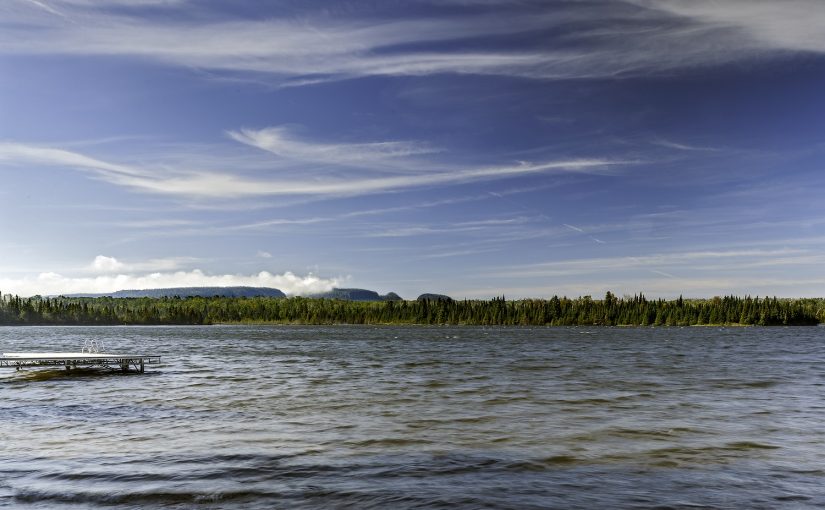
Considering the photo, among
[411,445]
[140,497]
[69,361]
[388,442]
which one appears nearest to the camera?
[140,497]

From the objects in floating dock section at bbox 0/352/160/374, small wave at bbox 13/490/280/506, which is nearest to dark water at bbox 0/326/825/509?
small wave at bbox 13/490/280/506

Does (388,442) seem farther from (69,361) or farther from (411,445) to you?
(69,361)

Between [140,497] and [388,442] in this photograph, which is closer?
[140,497]

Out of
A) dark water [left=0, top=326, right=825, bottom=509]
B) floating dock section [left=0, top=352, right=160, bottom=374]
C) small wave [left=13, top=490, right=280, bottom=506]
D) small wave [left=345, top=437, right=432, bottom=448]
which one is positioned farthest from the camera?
floating dock section [left=0, top=352, right=160, bottom=374]

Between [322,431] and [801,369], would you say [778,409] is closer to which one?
[322,431]

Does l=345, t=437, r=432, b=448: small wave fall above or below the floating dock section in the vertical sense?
above

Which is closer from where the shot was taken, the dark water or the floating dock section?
the dark water

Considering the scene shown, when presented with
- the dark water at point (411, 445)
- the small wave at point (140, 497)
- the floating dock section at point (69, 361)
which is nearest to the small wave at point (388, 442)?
the dark water at point (411, 445)

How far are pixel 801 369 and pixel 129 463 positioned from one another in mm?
88462

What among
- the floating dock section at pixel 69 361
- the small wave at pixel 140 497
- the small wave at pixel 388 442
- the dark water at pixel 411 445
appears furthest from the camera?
the floating dock section at pixel 69 361

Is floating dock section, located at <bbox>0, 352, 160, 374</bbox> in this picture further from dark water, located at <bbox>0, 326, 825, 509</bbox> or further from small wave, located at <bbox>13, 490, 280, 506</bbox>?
small wave, located at <bbox>13, 490, 280, 506</bbox>

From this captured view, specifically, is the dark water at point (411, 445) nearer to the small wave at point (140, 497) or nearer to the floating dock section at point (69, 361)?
the small wave at point (140, 497)

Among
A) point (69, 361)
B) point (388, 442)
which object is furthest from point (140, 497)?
point (69, 361)

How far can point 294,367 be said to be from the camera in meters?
90.4
